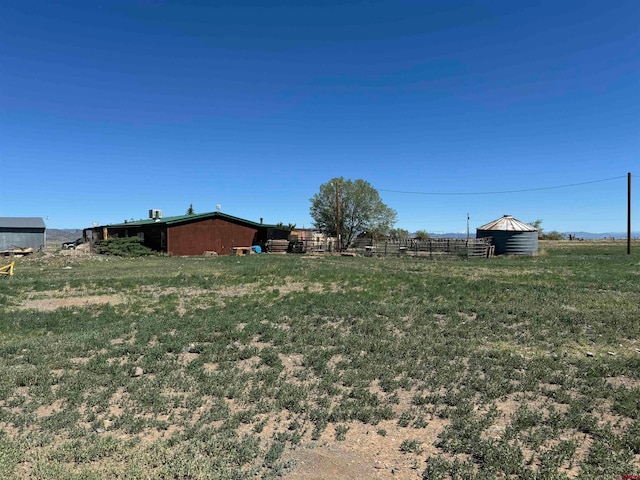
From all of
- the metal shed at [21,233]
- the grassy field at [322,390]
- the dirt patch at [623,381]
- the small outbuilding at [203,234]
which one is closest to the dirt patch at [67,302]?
the grassy field at [322,390]

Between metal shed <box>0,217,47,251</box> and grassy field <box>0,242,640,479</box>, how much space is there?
3966cm

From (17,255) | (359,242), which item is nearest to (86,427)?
(17,255)

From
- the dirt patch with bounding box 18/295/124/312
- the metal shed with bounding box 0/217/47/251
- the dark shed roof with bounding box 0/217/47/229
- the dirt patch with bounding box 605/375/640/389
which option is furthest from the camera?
the dark shed roof with bounding box 0/217/47/229

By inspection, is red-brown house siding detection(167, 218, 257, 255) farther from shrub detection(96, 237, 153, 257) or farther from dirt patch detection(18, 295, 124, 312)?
dirt patch detection(18, 295, 124, 312)

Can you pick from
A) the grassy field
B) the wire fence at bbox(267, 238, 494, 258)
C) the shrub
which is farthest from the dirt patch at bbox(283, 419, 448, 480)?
the shrub

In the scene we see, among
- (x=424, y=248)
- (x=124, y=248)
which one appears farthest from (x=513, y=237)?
(x=124, y=248)

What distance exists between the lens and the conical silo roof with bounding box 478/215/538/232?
3324 cm

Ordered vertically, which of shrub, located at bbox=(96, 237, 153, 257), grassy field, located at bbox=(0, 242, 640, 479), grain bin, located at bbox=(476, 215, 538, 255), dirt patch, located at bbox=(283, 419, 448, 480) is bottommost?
dirt patch, located at bbox=(283, 419, 448, 480)

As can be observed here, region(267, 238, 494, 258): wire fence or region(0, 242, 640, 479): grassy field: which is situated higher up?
region(267, 238, 494, 258): wire fence

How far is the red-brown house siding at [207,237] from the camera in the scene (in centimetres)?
3325

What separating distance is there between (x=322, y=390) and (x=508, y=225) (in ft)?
109

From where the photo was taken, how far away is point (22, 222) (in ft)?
147

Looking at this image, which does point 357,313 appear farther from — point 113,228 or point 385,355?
point 113,228

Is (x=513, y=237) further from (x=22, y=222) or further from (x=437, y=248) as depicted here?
(x=22, y=222)
